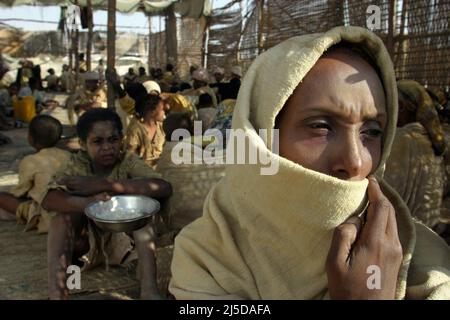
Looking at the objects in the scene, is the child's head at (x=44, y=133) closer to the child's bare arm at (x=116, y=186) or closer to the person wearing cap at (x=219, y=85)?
the child's bare arm at (x=116, y=186)

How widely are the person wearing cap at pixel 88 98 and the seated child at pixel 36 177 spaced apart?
3.11 m

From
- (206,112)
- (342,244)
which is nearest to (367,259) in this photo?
(342,244)

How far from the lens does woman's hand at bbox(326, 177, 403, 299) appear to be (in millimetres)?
922

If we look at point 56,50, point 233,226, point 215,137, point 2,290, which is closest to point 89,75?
point 215,137

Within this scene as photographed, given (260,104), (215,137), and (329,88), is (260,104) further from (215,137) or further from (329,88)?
(215,137)

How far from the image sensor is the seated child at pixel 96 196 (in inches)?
119

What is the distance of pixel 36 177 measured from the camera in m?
4.27

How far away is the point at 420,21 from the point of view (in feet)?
16.4

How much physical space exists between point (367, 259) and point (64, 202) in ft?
8.24

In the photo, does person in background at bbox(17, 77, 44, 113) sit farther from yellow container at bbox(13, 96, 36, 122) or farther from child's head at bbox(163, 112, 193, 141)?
child's head at bbox(163, 112, 193, 141)

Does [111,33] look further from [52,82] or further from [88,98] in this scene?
[52,82]

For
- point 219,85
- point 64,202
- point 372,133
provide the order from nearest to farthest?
point 372,133
point 64,202
point 219,85

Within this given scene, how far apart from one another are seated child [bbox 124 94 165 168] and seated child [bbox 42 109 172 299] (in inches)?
69.3

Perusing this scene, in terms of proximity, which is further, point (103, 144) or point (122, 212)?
point (103, 144)
